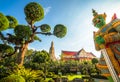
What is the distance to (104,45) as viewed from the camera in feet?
17.4

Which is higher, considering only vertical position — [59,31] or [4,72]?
[59,31]

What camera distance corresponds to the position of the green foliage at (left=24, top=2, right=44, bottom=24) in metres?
16.7

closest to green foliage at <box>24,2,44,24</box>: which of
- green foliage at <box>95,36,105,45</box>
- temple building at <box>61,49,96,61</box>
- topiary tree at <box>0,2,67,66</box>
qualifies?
topiary tree at <box>0,2,67,66</box>

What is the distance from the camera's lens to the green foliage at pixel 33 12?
16.7 meters

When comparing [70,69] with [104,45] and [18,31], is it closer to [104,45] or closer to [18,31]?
[18,31]

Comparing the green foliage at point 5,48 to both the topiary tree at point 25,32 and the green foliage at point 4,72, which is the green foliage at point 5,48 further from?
the green foliage at point 4,72

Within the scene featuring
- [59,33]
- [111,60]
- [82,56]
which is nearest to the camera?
[111,60]

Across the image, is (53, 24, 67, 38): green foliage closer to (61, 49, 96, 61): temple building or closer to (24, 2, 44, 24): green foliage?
(24, 2, 44, 24): green foliage

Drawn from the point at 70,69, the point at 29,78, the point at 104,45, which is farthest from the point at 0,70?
the point at 70,69

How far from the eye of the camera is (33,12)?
16.7 meters

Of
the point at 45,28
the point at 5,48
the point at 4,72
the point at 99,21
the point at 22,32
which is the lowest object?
the point at 4,72

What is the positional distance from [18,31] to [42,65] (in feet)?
37.9

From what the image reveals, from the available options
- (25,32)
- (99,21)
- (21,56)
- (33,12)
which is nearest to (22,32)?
(25,32)

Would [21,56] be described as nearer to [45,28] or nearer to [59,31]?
[45,28]
